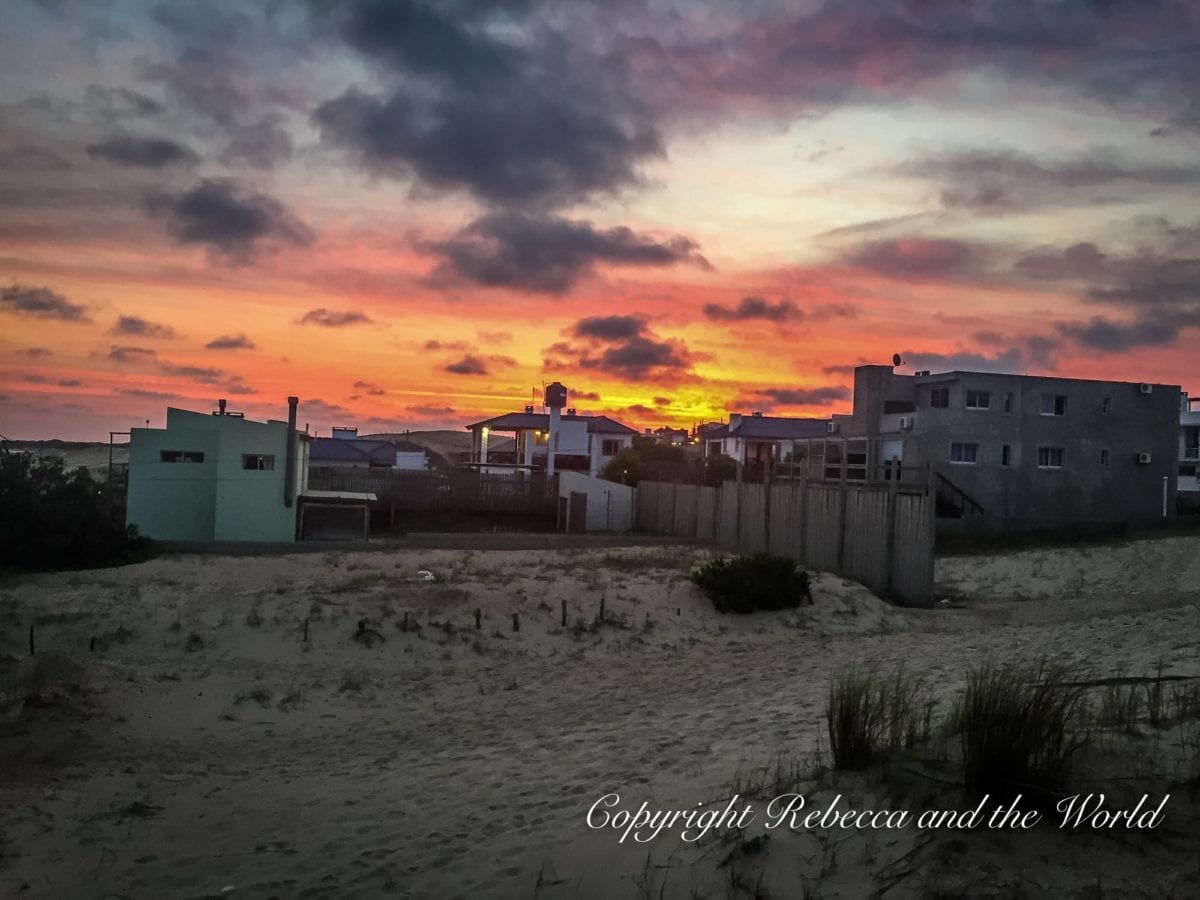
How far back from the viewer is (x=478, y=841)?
6.42 m

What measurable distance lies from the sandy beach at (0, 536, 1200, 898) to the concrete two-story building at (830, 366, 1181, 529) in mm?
24581

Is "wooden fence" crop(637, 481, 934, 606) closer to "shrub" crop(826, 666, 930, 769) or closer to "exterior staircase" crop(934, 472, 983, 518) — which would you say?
"shrub" crop(826, 666, 930, 769)

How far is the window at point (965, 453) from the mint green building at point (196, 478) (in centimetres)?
2847

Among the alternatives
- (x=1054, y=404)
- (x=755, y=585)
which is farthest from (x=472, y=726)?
(x=1054, y=404)

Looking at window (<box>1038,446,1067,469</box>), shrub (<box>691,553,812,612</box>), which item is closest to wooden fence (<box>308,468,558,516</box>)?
window (<box>1038,446,1067,469</box>)

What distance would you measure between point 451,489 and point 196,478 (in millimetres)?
13358

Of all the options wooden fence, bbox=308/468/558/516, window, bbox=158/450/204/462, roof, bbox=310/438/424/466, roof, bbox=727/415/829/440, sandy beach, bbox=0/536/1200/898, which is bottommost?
sandy beach, bbox=0/536/1200/898

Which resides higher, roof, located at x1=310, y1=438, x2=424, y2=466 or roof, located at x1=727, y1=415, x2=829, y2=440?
roof, located at x1=727, y1=415, x2=829, y2=440

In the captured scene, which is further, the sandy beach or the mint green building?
the mint green building

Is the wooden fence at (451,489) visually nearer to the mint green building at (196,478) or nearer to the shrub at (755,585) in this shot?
the mint green building at (196,478)

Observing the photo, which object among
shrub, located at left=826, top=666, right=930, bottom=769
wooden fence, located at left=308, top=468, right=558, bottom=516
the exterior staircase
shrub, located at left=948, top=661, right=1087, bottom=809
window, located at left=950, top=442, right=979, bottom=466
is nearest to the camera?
shrub, located at left=948, top=661, right=1087, bottom=809

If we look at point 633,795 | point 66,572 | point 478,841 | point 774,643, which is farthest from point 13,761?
point 66,572

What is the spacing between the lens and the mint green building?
30.9m

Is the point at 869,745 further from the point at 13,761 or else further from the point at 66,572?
the point at 66,572
